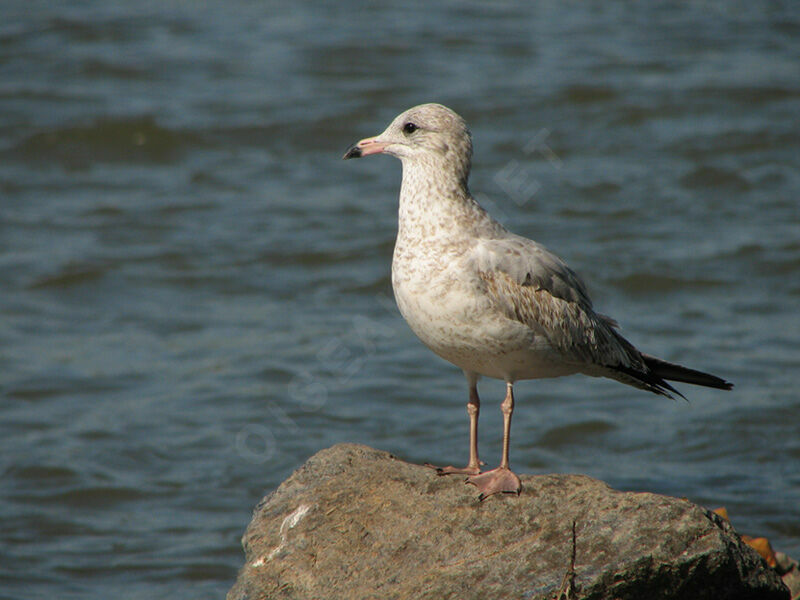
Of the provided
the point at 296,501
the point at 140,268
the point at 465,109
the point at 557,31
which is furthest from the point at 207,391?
the point at 557,31

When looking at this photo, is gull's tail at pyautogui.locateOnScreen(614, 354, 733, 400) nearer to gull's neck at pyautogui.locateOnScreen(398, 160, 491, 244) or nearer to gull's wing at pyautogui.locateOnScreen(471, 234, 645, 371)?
gull's wing at pyautogui.locateOnScreen(471, 234, 645, 371)

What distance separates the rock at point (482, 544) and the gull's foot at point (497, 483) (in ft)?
0.11

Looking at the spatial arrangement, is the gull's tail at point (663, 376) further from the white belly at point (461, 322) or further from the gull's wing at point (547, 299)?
the white belly at point (461, 322)

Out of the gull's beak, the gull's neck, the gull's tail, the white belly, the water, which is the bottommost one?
the water

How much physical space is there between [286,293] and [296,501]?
206 inches

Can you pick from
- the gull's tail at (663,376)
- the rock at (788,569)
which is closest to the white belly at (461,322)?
the gull's tail at (663,376)

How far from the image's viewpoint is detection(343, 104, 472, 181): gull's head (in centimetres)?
518

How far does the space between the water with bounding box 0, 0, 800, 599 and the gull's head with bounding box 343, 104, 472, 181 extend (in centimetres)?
265

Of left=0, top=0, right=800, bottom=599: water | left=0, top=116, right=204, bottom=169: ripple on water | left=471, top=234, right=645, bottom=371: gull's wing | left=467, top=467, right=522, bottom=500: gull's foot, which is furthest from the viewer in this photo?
left=0, top=116, right=204, bottom=169: ripple on water

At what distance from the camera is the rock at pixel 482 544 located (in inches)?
165

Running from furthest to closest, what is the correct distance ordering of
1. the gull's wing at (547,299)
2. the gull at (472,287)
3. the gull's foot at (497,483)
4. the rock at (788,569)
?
the rock at (788,569) → the gull's wing at (547,299) → the gull at (472,287) → the gull's foot at (497,483)

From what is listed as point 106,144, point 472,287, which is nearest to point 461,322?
point 472,287

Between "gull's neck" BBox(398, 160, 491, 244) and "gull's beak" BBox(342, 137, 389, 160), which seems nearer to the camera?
"gull's neck" BBox(398, 160, 491, 244)

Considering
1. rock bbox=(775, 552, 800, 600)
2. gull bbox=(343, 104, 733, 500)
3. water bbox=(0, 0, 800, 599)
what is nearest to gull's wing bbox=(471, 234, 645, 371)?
gull bbox=(343, 104, 733, 500)
